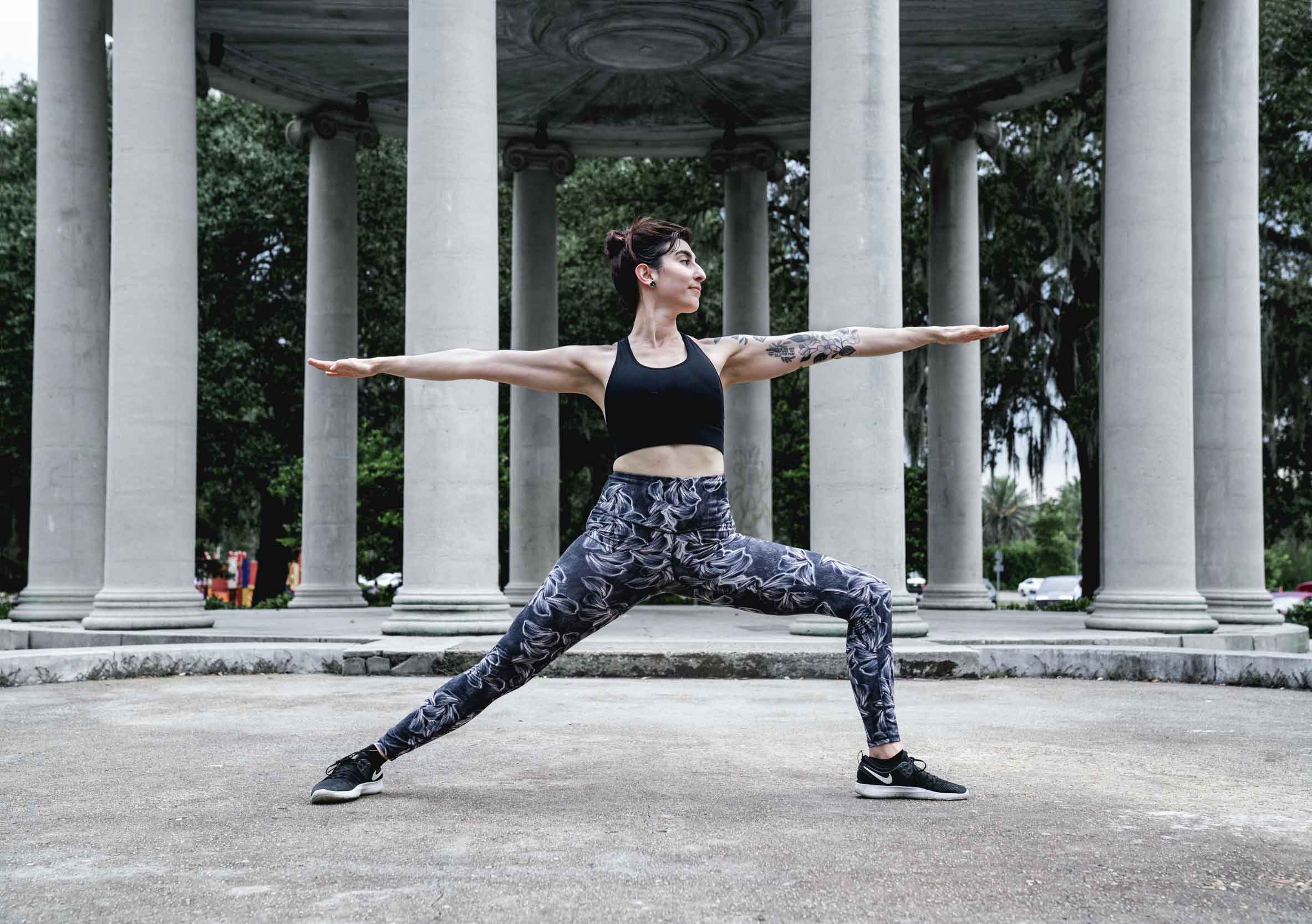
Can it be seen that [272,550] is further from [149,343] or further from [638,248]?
[638,248]

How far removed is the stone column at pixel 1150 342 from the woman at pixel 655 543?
34.0 ft

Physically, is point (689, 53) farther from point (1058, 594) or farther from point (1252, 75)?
point (1058, 594)

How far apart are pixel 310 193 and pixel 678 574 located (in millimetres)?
19771

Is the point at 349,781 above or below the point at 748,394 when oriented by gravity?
below

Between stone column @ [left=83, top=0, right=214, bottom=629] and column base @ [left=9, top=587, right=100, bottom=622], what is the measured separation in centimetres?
276

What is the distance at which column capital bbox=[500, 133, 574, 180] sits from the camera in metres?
26.4

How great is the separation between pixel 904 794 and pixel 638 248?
2.86 meters

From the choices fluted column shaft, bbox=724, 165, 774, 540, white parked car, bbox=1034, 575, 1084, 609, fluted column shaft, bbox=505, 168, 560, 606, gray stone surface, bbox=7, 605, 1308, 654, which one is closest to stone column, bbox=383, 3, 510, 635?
gray stone surface, bbox=7, 605, 1308, 654

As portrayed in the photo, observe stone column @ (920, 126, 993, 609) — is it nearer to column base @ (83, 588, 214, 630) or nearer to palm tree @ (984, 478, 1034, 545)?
column base @ (83, 588, 214, 630)

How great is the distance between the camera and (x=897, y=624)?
14117mm

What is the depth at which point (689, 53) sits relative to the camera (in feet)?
78.6

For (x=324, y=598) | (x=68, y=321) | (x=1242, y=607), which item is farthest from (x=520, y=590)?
(x=1242, y=607)

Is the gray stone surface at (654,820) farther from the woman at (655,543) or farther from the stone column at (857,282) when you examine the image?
the stone column at (857,282)

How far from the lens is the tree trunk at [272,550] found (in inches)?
1419
